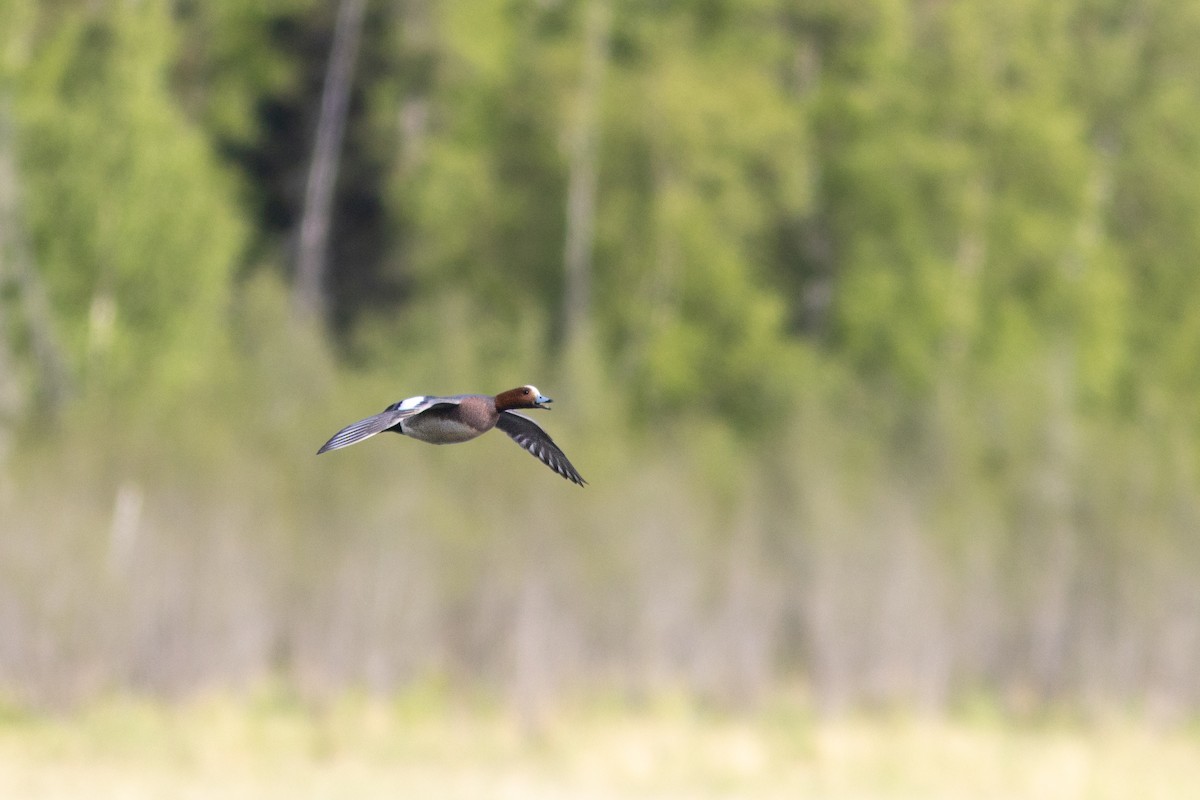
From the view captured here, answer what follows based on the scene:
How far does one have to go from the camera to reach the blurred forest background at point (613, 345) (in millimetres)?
28203

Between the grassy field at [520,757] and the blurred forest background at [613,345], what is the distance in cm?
59

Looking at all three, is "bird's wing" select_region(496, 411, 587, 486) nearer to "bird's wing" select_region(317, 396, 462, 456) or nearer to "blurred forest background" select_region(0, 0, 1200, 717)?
"bird's wing" select_region(317, 396, 462, 456)

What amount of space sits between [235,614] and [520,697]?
11.5 ft

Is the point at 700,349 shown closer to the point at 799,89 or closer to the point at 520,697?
the point at 799,89

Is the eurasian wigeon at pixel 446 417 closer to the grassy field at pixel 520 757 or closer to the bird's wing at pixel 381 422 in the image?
the bird's wing at pixel 381 422

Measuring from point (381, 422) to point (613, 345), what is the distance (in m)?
31.2

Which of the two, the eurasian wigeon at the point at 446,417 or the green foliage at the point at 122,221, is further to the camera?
the green foliage at the point at 122,221

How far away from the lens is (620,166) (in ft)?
129

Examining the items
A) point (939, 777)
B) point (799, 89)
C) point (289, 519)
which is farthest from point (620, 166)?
point (939, 777)

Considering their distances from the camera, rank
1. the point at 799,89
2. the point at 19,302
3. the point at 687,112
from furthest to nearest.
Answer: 1. the point at 799,89
2. the point at 687,112
3. the point at 19,302

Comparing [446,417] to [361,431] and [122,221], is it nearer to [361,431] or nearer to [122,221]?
[361,431]

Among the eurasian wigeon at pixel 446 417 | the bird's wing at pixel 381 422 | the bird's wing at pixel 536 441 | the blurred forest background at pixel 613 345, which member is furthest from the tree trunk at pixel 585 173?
the bird's wing at pixel 381 422

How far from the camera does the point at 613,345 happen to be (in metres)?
39.6

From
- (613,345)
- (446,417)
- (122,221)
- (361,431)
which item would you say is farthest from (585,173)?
(361,431)
